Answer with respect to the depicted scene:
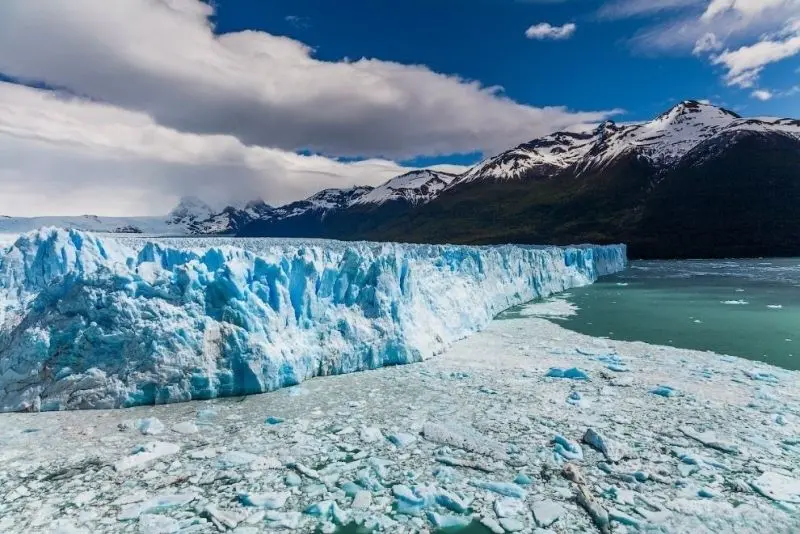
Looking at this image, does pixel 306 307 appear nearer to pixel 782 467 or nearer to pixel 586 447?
pixel 586 447

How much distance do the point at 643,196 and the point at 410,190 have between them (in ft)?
328

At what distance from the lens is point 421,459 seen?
5.73m

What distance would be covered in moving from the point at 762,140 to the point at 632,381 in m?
117

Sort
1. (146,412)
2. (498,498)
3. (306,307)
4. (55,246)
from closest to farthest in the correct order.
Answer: (498,498)
(146,412)
(306,307)
(55,246)

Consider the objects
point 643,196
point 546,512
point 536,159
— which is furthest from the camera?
point 536,159

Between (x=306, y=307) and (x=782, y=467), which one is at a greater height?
(x=306, y=307)

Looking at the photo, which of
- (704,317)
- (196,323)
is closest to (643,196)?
(704,317)

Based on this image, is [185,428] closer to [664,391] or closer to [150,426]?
[150,426]

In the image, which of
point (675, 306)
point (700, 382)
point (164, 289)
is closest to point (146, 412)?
point (164, 289)

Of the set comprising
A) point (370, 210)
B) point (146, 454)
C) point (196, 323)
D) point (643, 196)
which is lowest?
point (146, 454)

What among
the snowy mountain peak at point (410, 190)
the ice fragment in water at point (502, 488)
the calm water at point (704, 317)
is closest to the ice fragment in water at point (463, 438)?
the ice fragment in water at point (502, 488)

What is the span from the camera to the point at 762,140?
96.6 m

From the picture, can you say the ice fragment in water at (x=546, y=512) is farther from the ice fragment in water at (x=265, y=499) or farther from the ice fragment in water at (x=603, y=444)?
the ice fragment in water at (x=265, y=499)

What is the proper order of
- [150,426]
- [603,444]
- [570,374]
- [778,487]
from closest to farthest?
[778,487] < [603,444] < [150,426] < [570,374]
